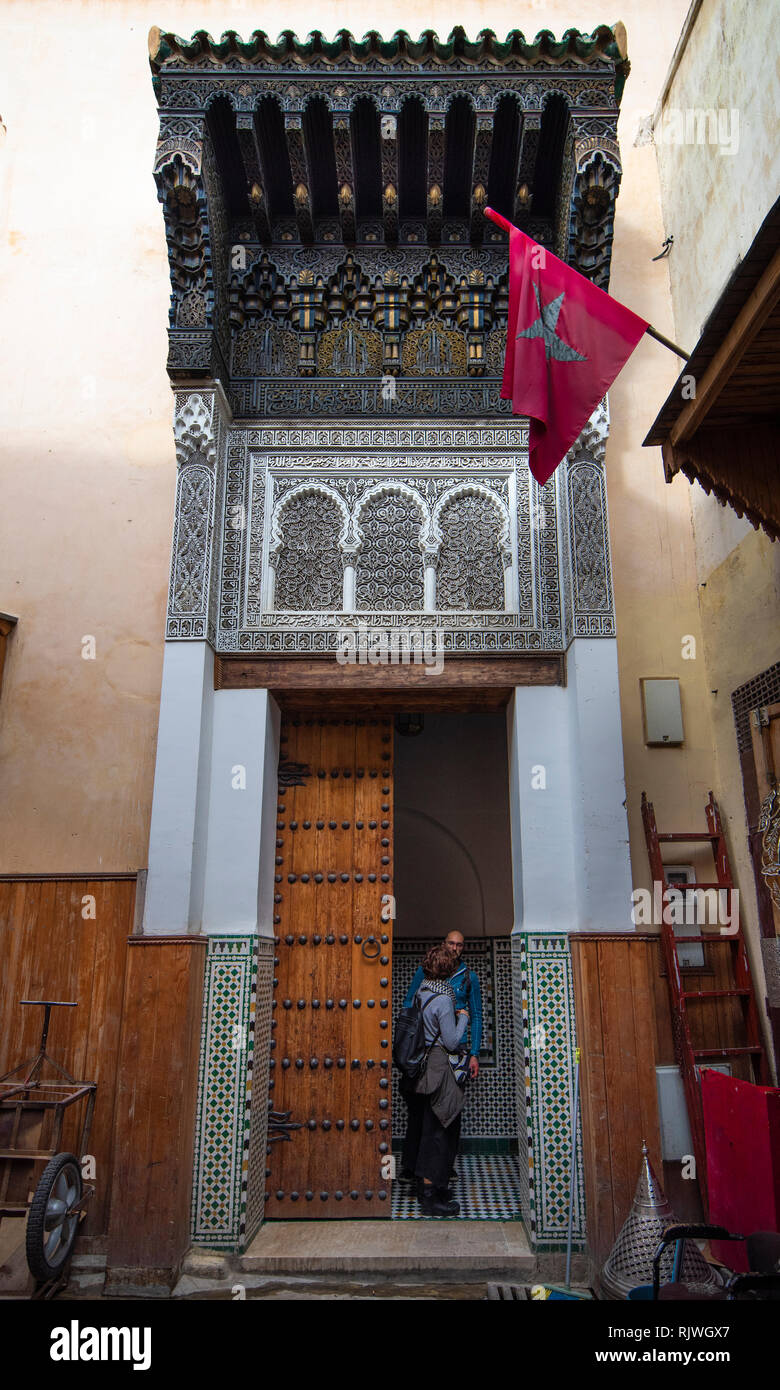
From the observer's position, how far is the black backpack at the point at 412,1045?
190 inches

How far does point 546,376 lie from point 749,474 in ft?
3.36

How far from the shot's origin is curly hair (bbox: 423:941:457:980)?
16.4 feet

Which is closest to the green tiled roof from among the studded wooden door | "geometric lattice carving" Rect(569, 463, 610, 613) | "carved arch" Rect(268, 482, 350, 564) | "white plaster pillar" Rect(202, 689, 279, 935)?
"geometric lattice carving" Rect(569, 463, 610, 613)

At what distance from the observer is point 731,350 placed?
3133mm

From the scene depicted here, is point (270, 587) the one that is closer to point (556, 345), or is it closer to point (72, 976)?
point (556, 345)

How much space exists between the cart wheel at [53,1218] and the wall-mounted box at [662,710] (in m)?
3.48

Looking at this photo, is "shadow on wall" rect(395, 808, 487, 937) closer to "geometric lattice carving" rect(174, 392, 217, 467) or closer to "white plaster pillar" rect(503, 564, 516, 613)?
"white plaster pillar" rect(503, 564, 516, 613)

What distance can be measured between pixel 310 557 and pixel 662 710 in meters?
2.11

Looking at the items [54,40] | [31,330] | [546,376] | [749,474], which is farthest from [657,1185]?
[54,40]

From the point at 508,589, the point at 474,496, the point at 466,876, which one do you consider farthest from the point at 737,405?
the point at 466,876

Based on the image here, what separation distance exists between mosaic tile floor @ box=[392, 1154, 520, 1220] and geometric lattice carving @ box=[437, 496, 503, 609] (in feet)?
10.1

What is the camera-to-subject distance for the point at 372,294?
5316mm
